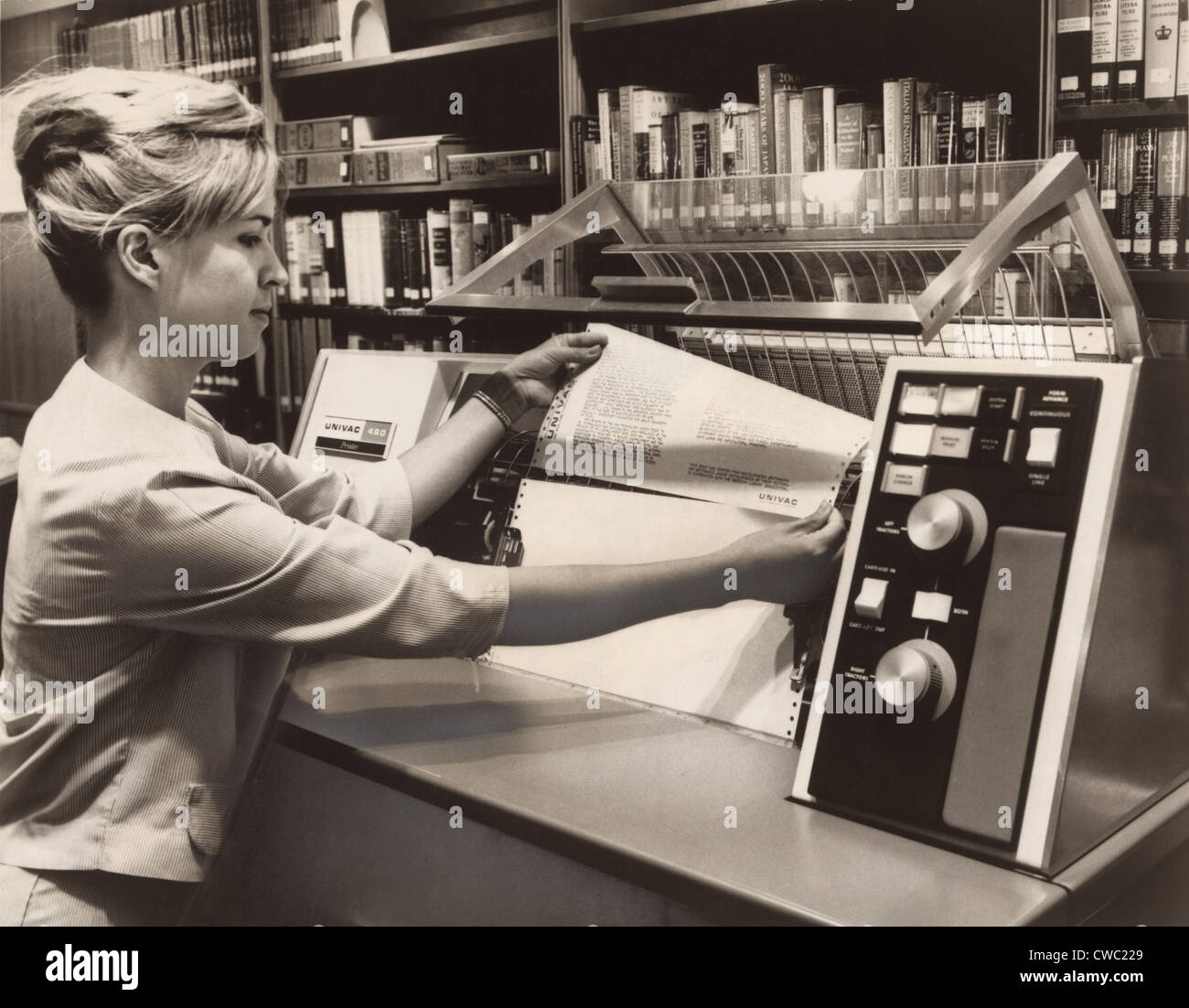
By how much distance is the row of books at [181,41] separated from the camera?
130 inches

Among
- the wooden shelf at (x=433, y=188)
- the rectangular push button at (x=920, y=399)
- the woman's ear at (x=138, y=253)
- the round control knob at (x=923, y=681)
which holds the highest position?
the wooden shelf at (x=433, y=188)

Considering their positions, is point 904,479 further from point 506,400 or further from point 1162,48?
point 1162,48

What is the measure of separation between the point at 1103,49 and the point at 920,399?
128 cm

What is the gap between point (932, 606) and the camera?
3.43 feet

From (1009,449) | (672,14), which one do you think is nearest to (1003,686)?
(1009,449)

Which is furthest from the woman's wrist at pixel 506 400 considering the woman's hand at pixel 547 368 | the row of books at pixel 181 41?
the row of books at pixel 181 41

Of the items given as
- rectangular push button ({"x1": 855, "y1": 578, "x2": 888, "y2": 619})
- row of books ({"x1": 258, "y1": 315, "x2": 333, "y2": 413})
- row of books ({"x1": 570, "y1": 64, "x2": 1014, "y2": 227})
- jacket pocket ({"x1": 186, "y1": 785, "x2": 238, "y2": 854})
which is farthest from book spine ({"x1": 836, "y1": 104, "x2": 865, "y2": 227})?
jacket pocket ({"x1": 186, "y1": 785, "x2": 238, "y2": 854})

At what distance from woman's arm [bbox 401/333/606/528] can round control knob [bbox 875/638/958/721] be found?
2.21ft

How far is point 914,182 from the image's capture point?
128cm

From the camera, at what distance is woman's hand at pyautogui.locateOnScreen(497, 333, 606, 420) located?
155cm

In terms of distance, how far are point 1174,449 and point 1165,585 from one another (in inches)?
4.8

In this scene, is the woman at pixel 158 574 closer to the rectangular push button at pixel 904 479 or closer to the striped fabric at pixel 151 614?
the striped fabric at pixel 151 614

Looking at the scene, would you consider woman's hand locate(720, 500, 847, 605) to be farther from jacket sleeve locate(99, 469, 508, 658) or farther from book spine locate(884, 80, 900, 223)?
book spine locate(884, 80, 900, 223)

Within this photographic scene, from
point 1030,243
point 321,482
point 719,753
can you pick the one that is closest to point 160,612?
point 321,482
